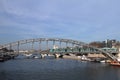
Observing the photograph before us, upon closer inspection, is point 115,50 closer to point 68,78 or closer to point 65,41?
point 65,41

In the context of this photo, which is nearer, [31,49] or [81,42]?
[81,42]

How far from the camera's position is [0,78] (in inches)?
1619

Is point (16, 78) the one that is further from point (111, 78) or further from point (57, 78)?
point (111, 78)

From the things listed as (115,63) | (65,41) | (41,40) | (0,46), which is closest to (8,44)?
(0,46)

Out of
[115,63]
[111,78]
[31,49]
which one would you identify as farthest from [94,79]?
[31,49]

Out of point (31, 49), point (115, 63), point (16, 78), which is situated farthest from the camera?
point (31, 49)

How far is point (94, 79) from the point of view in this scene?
41.8 meters

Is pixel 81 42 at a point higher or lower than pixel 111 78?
higher

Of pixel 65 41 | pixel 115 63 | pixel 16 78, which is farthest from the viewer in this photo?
pixel 65 41

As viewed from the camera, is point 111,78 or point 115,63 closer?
point 111,78

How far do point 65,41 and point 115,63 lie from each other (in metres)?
16.6

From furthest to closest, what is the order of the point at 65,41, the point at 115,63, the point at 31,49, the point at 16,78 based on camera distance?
→ the point at 31,49 → the point at 65,41 → the point at 115,63 → the point at 16,78

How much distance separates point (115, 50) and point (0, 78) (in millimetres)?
56277

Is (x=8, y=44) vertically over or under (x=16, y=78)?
over
